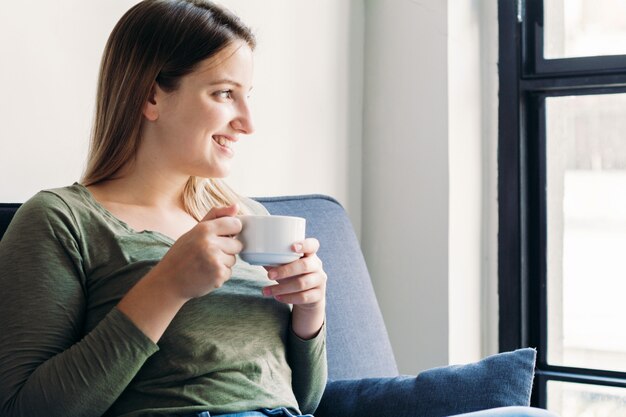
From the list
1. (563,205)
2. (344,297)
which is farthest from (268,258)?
(563,205)

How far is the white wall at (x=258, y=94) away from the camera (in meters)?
1.38

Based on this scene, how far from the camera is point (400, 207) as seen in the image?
236 centimetres

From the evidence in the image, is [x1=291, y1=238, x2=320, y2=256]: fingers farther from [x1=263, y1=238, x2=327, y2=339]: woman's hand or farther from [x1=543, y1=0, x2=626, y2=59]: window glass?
[x1=543, y1=0, x2=626, y2=59]: window glass

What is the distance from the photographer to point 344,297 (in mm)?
1654

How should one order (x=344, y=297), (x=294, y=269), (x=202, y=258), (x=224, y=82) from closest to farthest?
(x=202, y=258) → (x=294, y=269) → (x=224, y=82) → (x=344, y=297)

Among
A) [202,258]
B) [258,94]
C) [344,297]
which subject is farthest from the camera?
[258,94]

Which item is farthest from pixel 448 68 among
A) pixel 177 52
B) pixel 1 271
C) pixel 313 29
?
pixel 1 271

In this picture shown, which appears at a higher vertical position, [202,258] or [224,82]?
[224,82]

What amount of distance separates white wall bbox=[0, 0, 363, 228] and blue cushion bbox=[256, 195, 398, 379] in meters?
0.26

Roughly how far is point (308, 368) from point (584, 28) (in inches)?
57.0

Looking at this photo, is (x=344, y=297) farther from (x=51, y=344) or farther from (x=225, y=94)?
(x=51, y=344)

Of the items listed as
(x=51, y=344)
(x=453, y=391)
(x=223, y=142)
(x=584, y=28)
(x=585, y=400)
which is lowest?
(x=585, y=400)

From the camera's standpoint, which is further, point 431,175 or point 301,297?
point 431,175

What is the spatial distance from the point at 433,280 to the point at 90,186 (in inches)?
47.9
